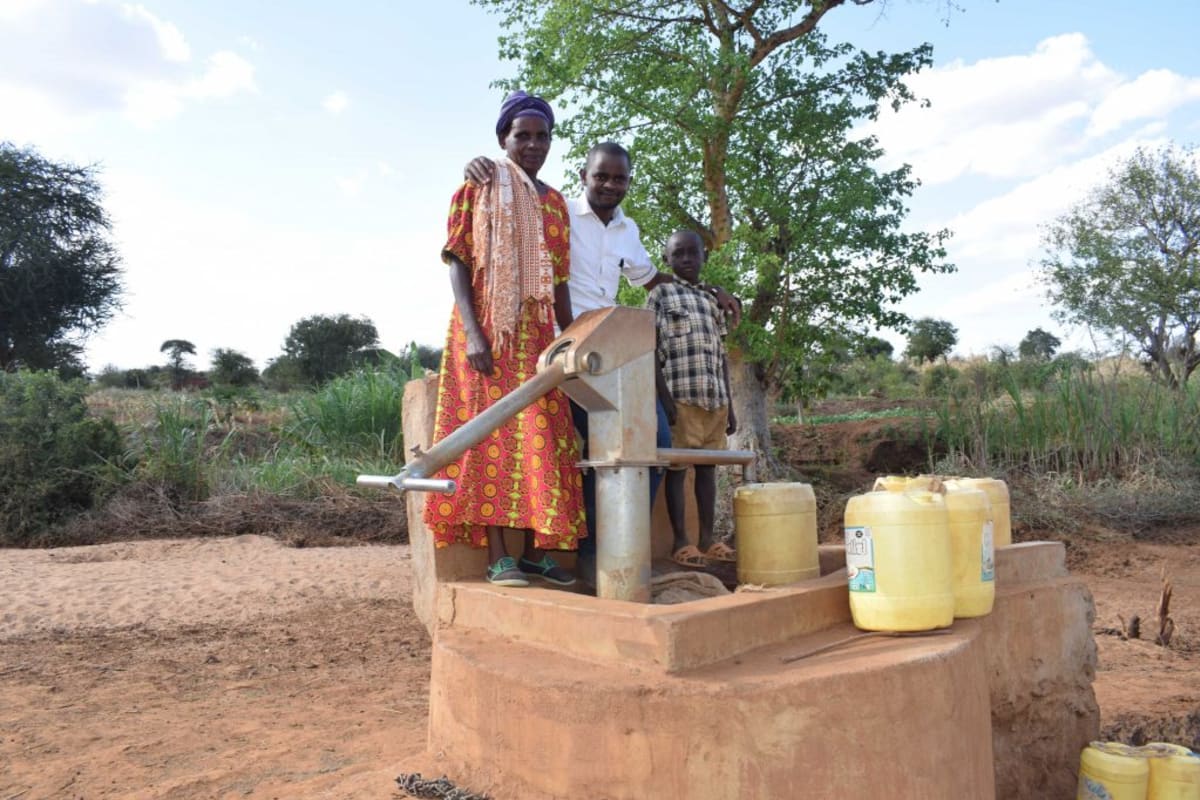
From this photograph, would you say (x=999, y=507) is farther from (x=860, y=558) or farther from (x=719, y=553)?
(x=860, y=558)

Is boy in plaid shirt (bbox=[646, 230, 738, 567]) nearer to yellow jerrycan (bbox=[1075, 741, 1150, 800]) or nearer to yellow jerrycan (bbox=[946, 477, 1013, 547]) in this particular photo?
yellow jerrycan (bbox=[946, 477, 1013, 547])

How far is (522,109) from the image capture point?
291 centimetres

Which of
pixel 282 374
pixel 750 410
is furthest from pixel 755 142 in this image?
pixel 282 374

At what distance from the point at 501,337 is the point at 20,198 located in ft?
67.9

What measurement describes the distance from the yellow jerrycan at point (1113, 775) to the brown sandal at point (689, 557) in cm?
136

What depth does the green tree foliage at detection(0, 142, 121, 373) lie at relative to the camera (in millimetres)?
18906

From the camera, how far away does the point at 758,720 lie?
1979 millimetres

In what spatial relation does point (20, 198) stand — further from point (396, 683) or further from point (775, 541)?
point (775, 541)

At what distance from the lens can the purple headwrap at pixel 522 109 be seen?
2.91 metres

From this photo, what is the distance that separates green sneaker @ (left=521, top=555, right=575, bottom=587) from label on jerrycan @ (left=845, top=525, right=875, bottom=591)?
0.87m

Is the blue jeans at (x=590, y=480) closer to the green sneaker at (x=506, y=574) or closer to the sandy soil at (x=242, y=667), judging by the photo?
the green sneaker at (x=506, y=574)

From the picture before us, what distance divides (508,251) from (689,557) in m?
1.32

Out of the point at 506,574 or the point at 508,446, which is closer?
the point at 506,574

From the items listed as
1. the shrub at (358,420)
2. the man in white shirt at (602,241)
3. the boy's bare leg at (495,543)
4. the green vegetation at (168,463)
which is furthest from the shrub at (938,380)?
the boy's bare leg at (495,543)
